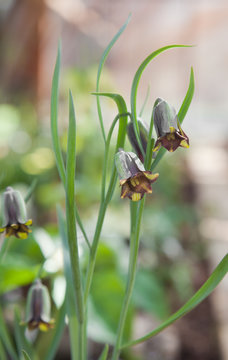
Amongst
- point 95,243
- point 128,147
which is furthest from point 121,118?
point 128,147

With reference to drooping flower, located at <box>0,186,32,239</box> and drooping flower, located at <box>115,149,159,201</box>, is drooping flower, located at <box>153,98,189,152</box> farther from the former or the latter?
drooping flower, located at <box>0,186,32,239</box>

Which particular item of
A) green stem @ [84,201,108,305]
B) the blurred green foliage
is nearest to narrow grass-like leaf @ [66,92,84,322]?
green stem @ [84,201,108,305]

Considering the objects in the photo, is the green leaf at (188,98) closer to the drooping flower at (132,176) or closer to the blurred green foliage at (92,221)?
the drooping flower at (132,176)

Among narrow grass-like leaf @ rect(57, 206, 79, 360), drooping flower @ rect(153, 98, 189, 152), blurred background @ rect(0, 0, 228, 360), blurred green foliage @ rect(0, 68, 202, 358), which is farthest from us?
blurred background @ rect(0, 0, 228, 360)

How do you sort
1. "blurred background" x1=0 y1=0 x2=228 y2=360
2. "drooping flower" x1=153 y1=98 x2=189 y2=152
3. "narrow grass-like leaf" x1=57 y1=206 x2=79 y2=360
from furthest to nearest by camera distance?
1. "blurred background" x1=0 y1=0 x2=228 y2=360
2. "narrow grass-like leaf" x1=57 y1=206 x2=79 y2=360
3. "drooping flower" x1=153 y1=98 x2=189 y2=152

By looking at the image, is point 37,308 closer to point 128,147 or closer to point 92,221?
point 128,147

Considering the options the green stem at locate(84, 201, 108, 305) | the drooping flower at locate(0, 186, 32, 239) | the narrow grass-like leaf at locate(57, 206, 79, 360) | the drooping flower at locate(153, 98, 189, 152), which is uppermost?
the drooping flower at locate(153, 98, 189, 152)

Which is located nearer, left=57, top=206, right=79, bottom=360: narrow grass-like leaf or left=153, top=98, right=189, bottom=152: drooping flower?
left=153, top=98, right=189, bottom=152: drooping flower

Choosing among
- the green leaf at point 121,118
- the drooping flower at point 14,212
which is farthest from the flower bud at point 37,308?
the green leaf at point 121,118
